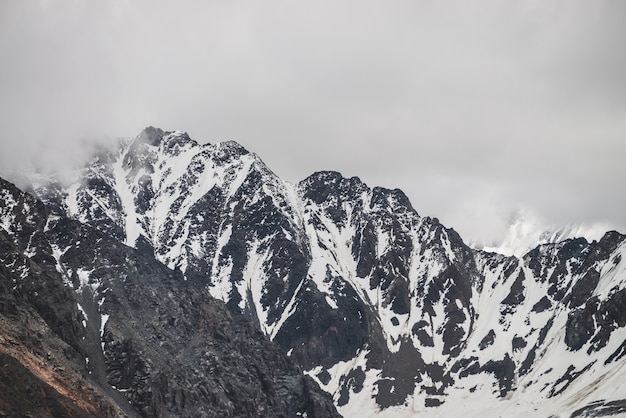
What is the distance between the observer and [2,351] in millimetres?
199750

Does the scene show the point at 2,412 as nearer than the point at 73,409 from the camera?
Yes

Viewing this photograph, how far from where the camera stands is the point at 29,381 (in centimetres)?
19362

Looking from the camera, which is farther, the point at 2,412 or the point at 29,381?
the point at 29,381

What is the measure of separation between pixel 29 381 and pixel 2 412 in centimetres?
2140

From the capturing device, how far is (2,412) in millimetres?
172375

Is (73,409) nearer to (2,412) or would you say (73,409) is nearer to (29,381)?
(29,381)

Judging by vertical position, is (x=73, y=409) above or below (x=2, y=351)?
below

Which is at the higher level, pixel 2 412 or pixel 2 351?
pixel 2 351

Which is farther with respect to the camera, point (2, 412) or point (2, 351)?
point (2, 351)

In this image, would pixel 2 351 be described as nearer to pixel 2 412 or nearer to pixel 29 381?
pixel 29 381

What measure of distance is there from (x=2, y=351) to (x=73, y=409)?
21156mm

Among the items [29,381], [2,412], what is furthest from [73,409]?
[2,412]

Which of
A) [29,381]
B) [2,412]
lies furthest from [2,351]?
[2,412]

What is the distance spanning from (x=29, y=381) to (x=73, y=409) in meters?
12.7
